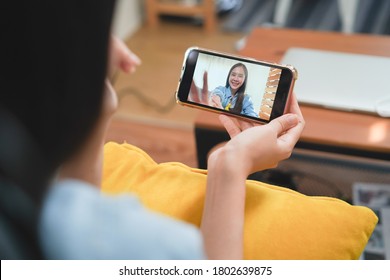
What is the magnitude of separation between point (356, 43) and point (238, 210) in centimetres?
81

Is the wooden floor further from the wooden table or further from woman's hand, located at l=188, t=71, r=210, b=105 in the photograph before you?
woman's hand, located at l=188, t=71, r=210, b=105

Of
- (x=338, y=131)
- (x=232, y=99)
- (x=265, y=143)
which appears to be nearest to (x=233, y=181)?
(x=265, y=143)

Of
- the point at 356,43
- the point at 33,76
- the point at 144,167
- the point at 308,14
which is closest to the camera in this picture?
the point at 33,76

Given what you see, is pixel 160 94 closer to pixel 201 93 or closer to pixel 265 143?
pixel 201 93

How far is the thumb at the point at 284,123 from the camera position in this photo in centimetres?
72

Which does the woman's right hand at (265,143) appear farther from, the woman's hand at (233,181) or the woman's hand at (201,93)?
the woman's hand at (201,93)

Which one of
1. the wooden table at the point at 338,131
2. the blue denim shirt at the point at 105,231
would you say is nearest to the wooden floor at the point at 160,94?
the wooden table at the point at 338,131

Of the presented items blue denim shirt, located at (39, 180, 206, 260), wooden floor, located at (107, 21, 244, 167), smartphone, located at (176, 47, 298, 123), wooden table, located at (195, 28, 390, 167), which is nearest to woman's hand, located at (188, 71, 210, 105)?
smartphone, located at (176, 47, 298, 123)

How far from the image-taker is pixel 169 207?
705 mm

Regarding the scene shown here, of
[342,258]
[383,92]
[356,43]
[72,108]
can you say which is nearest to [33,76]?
[72,108]

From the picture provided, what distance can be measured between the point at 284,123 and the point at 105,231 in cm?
39

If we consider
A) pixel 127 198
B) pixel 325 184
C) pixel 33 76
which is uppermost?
pixel 33 76

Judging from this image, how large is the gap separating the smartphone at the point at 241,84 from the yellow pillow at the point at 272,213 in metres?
0.12

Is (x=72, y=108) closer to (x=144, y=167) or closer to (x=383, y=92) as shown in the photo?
(x=144, y=167)
